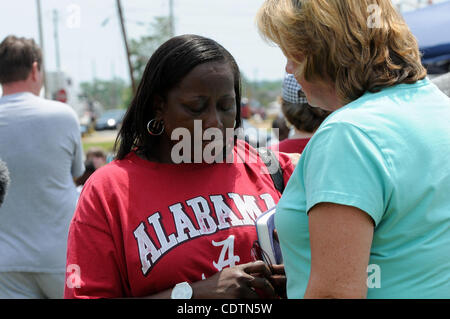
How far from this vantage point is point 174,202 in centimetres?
176

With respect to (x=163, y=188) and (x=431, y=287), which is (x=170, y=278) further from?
(x=431, y=287)

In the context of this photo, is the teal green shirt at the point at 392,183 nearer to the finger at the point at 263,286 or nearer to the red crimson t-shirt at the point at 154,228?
the finger at the point at 263,286

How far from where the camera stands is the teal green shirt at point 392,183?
3.78 ft

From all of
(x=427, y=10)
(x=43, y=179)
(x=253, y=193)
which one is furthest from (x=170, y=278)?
(x=427, y=10)

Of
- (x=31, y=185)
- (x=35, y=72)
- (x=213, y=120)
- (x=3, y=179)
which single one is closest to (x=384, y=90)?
(x=213, y=120)

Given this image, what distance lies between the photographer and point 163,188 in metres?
1.78

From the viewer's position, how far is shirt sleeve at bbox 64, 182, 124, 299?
1622 millimetres

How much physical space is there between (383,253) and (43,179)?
2.33 metres

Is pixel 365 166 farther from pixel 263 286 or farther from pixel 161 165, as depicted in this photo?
pixel 161 165

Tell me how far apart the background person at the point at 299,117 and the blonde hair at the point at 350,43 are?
1.70 meters

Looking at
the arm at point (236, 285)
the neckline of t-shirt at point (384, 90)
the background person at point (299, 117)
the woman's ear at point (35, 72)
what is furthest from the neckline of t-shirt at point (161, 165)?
the woman's ear at point (35, 72)

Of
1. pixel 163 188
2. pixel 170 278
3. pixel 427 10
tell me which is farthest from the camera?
pixel 427 10
